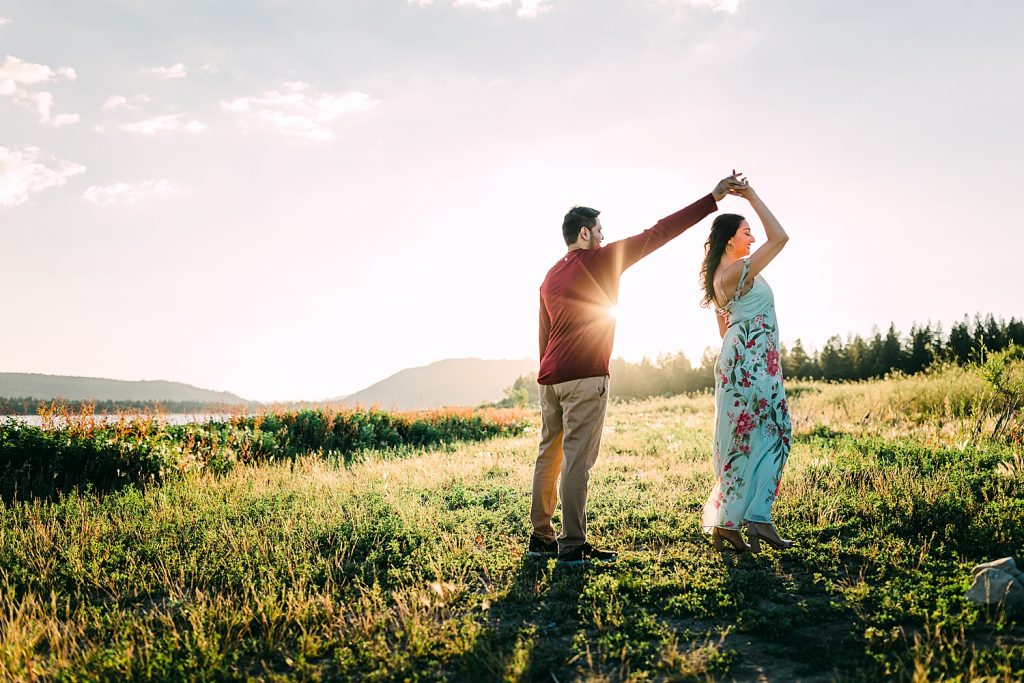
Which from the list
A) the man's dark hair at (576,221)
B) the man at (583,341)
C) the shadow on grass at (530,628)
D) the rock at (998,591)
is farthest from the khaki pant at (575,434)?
the rock at (998,591)

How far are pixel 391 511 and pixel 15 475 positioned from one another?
242 inches

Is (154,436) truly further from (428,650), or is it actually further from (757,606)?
(757,606)

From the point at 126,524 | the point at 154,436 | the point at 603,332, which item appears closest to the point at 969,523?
the point at 603,332

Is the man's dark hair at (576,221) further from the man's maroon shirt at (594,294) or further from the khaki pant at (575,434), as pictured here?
the khaki pant at (575,434)

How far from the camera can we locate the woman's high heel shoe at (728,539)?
208 inches

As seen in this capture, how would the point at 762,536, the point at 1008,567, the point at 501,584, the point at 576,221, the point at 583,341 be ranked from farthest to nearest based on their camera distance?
the point at 576,221 → the point at 583,341 → the point at 762,536 → the point at 501,584 → the point at 1008,567

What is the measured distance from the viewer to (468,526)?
6.47 metres

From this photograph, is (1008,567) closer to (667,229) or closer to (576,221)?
(667,229)

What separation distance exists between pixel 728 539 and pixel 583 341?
1.95 m

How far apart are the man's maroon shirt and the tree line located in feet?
110

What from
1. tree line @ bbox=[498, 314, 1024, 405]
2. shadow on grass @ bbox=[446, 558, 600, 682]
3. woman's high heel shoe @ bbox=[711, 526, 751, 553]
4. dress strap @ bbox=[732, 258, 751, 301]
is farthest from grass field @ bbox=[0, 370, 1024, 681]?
tree line @ bbox=[498, 314, 1024, 405]

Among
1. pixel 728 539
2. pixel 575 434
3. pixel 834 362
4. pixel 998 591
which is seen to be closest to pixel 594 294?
pixel 575 434

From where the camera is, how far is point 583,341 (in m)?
5.27

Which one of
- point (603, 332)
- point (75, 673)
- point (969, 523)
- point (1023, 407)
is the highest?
point (603, 332)
